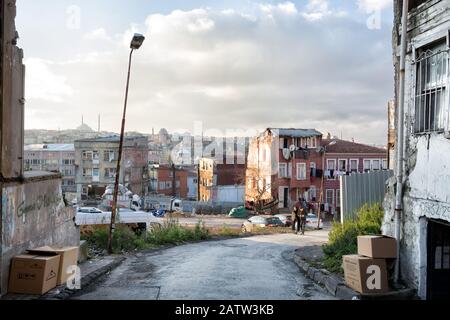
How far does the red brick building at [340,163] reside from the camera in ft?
168

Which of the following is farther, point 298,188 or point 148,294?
point 298,188

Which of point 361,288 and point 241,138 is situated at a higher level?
point 241,138

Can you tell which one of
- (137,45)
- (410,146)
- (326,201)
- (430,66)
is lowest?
(326,201)

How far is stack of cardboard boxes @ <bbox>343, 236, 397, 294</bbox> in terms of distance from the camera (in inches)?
329

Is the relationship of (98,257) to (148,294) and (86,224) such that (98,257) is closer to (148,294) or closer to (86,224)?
(148,294)

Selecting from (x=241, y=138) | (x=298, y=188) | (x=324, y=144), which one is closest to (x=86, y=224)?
(x=298, y=188)

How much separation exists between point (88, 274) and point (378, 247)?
605 cm

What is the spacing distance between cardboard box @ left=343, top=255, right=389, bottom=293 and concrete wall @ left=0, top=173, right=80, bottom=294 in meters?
5.94

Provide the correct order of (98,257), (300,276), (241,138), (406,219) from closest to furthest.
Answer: (406,219) → (300,276) → (98,257) → (241,138)

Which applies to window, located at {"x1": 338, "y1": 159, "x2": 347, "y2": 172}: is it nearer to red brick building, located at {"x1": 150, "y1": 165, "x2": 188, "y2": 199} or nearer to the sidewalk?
red brick building, located at {"x1": 150, "y1": 165, "x2": 188, "y2": 199}

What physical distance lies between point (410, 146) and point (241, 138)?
207 ft

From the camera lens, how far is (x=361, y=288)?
830 centimetres

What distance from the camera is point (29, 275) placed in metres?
7.73

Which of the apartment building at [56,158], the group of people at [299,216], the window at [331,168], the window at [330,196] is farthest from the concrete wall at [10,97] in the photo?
the apartment building at [56,158]
